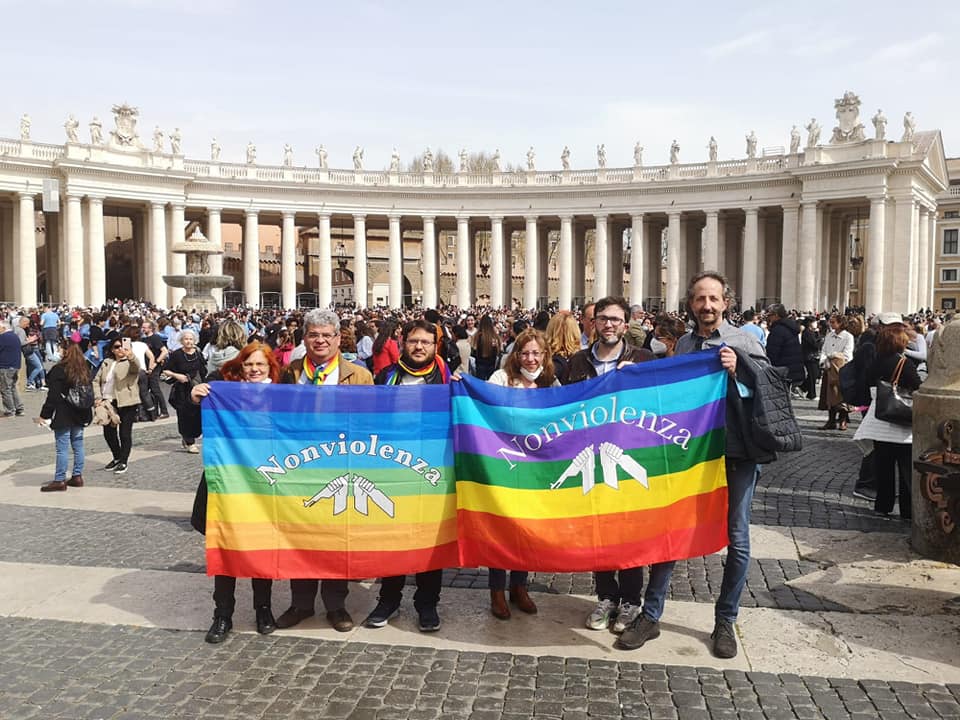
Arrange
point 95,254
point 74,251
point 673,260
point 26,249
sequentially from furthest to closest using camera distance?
point 673,260, point 95,254, point 74,251, point 26,249

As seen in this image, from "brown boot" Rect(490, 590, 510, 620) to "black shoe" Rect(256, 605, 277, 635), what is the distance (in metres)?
1.65

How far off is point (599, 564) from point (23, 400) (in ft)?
65.5

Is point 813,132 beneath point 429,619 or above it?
above

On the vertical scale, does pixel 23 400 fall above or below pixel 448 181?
below

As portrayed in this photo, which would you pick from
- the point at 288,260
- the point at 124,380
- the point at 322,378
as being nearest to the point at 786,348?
the point at 322,378

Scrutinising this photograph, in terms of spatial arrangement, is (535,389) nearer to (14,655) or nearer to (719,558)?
(719,558)

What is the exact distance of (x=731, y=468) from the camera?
5848 millimetres

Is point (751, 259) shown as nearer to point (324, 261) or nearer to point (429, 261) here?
point (429, 261)

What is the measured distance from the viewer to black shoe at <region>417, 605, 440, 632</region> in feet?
20.0

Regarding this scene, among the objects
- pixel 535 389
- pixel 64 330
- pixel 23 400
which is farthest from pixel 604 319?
pixel 64 330

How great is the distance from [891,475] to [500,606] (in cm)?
558

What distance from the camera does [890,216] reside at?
164 feet

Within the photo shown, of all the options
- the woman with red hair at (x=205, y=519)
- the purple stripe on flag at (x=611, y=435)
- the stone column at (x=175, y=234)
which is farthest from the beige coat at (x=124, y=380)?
the stone column at (x=175, y=234)

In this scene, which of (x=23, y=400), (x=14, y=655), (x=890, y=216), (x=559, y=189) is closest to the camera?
(x=14, y=655)
